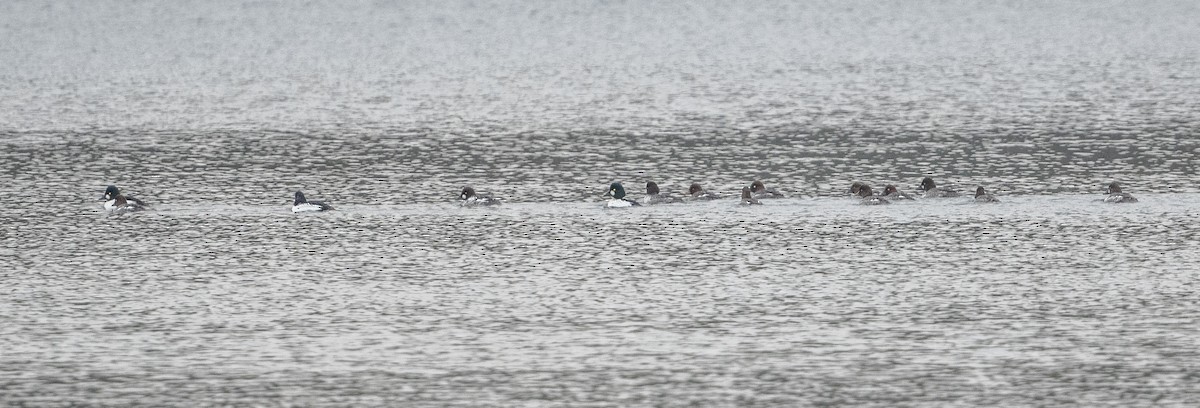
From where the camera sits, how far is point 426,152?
35.7 m

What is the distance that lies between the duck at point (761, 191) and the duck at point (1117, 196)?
16.1 ft

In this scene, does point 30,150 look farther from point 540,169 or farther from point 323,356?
point 323,356

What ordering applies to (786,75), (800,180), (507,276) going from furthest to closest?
(786,75), (800,180), (507,276)

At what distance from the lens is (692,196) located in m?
28.9

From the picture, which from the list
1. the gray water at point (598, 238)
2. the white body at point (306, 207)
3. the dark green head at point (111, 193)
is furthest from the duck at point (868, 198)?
the dark green head at point (111, 193)

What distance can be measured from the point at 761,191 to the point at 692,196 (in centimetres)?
107

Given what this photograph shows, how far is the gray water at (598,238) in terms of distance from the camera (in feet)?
58.2

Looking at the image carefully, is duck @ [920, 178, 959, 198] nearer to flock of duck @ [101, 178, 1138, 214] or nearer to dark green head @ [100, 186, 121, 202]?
flock of duck @ [101, 178, 1138, 214]

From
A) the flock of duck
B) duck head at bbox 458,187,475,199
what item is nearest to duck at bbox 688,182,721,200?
the flock of duck

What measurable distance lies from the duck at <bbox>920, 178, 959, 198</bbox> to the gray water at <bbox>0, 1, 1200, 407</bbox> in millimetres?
444

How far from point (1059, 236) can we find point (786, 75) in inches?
1061

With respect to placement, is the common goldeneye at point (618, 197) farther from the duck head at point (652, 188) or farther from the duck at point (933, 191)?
the duck at point (933, 191)

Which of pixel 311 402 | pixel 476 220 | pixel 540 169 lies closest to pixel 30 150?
pixel 540 169

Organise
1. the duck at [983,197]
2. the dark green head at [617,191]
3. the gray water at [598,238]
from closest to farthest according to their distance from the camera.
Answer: the gray water at [598,238] → the duck at [983,197] → the dark green head at [617,191]
